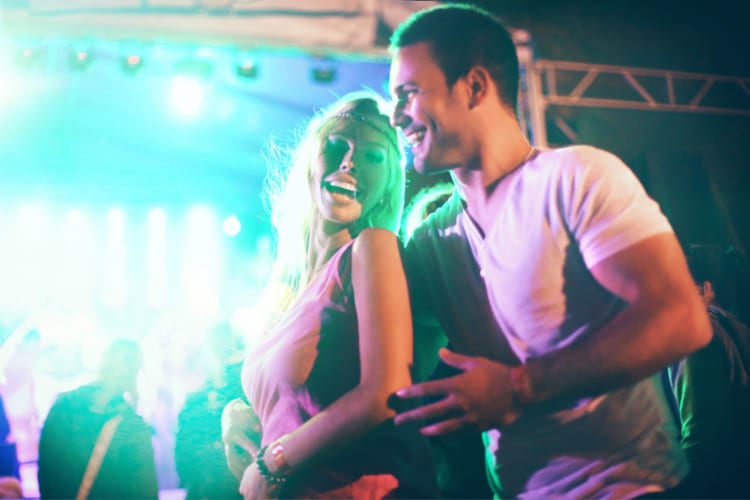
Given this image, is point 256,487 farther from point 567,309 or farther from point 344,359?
point 567,309

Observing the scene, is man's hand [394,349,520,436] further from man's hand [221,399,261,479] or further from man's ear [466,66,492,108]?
man's ear [466,66,492,108]

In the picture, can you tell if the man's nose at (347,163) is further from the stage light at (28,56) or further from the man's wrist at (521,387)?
the stage light at (28,56)

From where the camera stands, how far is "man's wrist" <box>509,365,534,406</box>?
1.28 meters

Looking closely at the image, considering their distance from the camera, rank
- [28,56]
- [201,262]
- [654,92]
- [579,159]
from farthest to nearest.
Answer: [201,262] → [654,92] → [28,56] → [579,159]

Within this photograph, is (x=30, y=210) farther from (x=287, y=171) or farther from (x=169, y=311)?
(x=287, y=171)

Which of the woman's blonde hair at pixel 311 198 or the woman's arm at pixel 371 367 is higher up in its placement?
the woman's blonde hair at pixel 311 198

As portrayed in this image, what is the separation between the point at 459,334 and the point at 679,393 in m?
1.13

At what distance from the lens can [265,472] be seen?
56.7 inches

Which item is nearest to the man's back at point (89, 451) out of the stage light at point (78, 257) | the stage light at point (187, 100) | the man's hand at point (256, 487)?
the man's hand at point (256, 487)

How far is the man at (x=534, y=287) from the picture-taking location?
1243 mm

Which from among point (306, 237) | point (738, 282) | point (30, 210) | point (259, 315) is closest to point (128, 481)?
point (259, 315)

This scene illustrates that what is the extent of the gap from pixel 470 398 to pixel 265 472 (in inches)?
22.0

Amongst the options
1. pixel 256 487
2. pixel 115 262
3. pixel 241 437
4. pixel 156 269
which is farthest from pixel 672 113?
pixel 115 262

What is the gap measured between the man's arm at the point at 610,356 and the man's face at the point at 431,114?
21.0 inches
